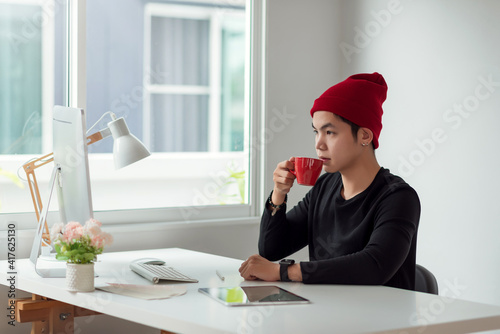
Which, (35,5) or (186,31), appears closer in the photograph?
(35,5)

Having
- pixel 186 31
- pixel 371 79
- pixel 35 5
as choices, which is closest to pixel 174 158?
pixel 186 31

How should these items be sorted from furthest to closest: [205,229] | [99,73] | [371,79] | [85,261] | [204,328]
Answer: [205,229] → [99,73] → [371,79] → [85,261] → [204,328]

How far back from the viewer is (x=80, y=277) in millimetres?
1715

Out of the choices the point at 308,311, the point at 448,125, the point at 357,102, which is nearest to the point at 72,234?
the point at 308,311

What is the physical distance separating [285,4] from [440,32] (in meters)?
0.78

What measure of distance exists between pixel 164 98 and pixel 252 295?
58.3 inches

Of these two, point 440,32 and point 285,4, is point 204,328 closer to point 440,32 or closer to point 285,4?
point 440,32

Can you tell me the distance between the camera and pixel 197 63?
307cm

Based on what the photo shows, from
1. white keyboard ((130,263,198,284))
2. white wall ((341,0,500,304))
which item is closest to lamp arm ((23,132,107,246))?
white keyboard ((130,263,198,284))

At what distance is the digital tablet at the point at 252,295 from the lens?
5.27ft

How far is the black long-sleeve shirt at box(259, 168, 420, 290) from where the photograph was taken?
1.85m

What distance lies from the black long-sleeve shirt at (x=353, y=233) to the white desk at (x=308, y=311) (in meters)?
0.05

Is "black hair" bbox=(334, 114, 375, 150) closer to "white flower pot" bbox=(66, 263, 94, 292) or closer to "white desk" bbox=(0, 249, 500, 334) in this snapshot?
"white desk" bbox=(0, 249, 500, 334)

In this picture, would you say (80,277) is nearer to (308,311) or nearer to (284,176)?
(308,311)
